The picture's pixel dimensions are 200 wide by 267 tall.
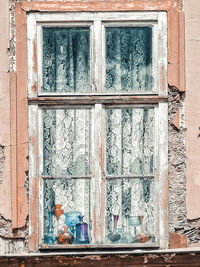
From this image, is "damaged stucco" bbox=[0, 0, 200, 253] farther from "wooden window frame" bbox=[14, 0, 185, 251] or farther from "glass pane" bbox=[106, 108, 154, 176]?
"glass pane" bbox=[106, 108, 154, 176]

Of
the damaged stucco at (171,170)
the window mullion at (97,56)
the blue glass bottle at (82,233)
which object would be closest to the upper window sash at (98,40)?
the window mullion at (97,56)

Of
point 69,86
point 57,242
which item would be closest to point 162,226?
point 57,242

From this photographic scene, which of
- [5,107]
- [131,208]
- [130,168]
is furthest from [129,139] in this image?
[5,107]

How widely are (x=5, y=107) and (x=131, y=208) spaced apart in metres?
1.04

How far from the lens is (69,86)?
19.9 feet

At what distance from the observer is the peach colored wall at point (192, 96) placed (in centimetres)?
598

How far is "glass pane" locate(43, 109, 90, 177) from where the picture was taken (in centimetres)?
603

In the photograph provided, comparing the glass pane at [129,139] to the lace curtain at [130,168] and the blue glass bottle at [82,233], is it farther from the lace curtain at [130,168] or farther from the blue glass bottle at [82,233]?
the blue glass bottle at [82,233]

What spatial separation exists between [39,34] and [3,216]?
47.1 inches

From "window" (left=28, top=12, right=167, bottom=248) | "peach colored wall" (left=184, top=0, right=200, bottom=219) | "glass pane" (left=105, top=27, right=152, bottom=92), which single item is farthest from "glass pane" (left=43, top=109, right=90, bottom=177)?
"peach colored wall" (left=184, top=0, right=200, bottom=219)

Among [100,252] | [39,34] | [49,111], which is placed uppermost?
[39,34]

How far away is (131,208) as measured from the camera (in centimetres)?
602

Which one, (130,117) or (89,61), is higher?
(89,61)

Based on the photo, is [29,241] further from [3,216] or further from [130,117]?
[130,117]
